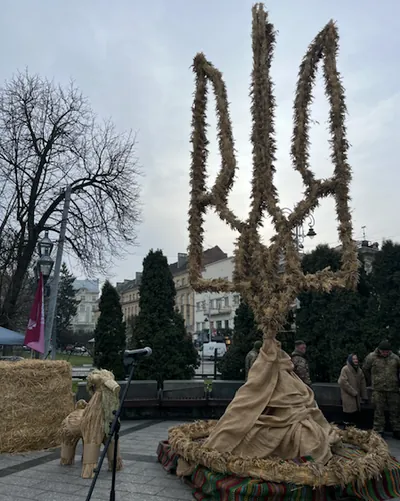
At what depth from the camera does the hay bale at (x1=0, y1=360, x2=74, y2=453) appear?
800 cm

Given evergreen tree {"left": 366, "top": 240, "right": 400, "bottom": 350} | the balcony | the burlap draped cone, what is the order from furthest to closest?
the balcony < evergreen tree {"left": 366, "top": 240, "right": 400, "bottom": 350} < the burlap draped cone

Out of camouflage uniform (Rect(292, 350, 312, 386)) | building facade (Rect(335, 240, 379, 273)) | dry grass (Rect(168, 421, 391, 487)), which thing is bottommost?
dry grass (Rect(168, 421, 391, 487))

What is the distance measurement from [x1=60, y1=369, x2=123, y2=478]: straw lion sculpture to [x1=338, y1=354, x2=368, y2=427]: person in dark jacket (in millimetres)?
4786

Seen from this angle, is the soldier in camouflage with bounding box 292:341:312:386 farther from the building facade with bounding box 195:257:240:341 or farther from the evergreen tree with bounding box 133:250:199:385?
the building facade with bounding box 195:257:240:341

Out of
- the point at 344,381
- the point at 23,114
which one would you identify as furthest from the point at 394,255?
the point at 23,114

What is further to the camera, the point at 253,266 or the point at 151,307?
the point at 151,307

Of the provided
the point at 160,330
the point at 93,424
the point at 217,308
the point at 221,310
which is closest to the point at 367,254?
the point at 160,330

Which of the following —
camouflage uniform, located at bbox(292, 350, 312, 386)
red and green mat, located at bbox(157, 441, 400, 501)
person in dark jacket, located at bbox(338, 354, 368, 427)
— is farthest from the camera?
person in dark jacket, located at bbox(338, 354, 368, 427)

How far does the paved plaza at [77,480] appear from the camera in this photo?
5.51 meters

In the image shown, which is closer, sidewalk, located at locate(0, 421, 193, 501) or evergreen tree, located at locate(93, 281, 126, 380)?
sidewalk, located at locate(0, 421, 193, 501)

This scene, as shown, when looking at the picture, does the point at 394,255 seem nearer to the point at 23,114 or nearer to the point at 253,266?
the point at 253,266

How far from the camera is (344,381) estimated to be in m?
Result: 9.27

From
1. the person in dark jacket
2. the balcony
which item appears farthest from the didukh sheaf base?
the balcony

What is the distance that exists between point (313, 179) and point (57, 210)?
12.8 m
